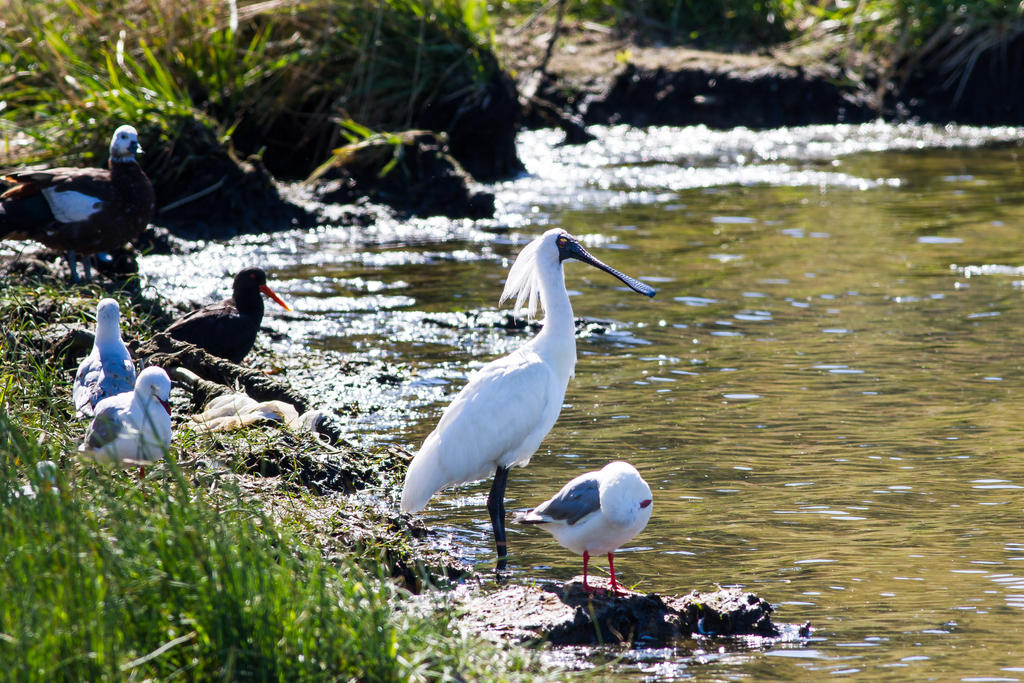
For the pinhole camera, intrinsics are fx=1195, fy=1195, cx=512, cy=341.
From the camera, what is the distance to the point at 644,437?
7578mm

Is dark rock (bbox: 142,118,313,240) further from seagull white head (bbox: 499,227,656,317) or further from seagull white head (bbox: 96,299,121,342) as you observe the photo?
seagull white head (bbox: 499,227,656,317)

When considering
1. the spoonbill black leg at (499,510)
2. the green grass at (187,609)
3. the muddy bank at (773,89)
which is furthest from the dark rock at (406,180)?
the green grass at (187,609)

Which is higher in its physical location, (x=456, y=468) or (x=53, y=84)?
(x=53, y=84)

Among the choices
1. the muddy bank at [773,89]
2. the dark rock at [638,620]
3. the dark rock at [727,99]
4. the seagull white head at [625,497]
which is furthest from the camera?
the dark rock at [727,99]

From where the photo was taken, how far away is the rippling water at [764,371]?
17.7ft

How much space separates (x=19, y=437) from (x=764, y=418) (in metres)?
4.74

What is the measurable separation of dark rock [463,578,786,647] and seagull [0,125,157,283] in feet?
18.4

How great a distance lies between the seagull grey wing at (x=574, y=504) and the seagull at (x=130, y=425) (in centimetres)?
171

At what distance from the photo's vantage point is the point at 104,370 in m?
6.32

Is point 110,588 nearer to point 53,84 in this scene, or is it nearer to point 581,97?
point 53,84

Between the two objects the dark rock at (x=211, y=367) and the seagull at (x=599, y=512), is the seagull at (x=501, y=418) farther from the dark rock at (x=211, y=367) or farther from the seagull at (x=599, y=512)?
the dark rock at (x=211, y=367)

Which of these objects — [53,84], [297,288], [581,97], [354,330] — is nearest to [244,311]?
[354,330]

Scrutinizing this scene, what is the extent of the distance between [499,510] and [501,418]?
0.46 m

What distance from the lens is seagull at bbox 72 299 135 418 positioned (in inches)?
243
